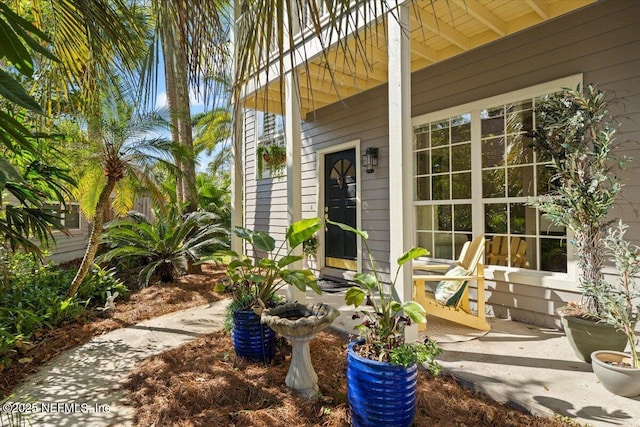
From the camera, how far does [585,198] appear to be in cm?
257

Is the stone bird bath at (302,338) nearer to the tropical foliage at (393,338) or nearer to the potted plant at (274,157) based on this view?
the tropical foliage at (393,338)

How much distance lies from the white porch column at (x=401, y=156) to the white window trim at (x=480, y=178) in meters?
0.13

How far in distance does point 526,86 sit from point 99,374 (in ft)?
15.9

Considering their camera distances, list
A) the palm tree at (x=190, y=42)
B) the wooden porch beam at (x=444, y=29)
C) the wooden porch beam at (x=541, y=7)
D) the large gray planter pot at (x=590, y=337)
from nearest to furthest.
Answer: the palm tree at (x=190, y=42) < the large gray planter pot at (x=590, y=337) < the wooden porch beam at (x=541, y=7) < the wooden porch beam at (x=444, y=29)

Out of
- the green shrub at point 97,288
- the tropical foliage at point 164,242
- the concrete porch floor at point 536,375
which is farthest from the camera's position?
the tropical foliage at point 164,242

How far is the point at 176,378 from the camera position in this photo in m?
2.59

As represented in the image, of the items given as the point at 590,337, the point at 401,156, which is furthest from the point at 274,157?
the point at 590,337

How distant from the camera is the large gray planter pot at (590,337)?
2447 mm

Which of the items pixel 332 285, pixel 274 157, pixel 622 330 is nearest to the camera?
pixel 622 330

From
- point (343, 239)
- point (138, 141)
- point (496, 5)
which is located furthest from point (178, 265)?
point (496, 5)

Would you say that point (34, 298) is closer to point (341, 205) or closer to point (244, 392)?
point (244, 392)

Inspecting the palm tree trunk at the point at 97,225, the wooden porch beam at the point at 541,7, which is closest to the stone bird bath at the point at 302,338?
the palm tree trunk at the point at 97,225

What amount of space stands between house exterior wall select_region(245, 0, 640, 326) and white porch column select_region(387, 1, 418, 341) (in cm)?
101

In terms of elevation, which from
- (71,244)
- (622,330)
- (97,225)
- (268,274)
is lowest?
(622,330)
